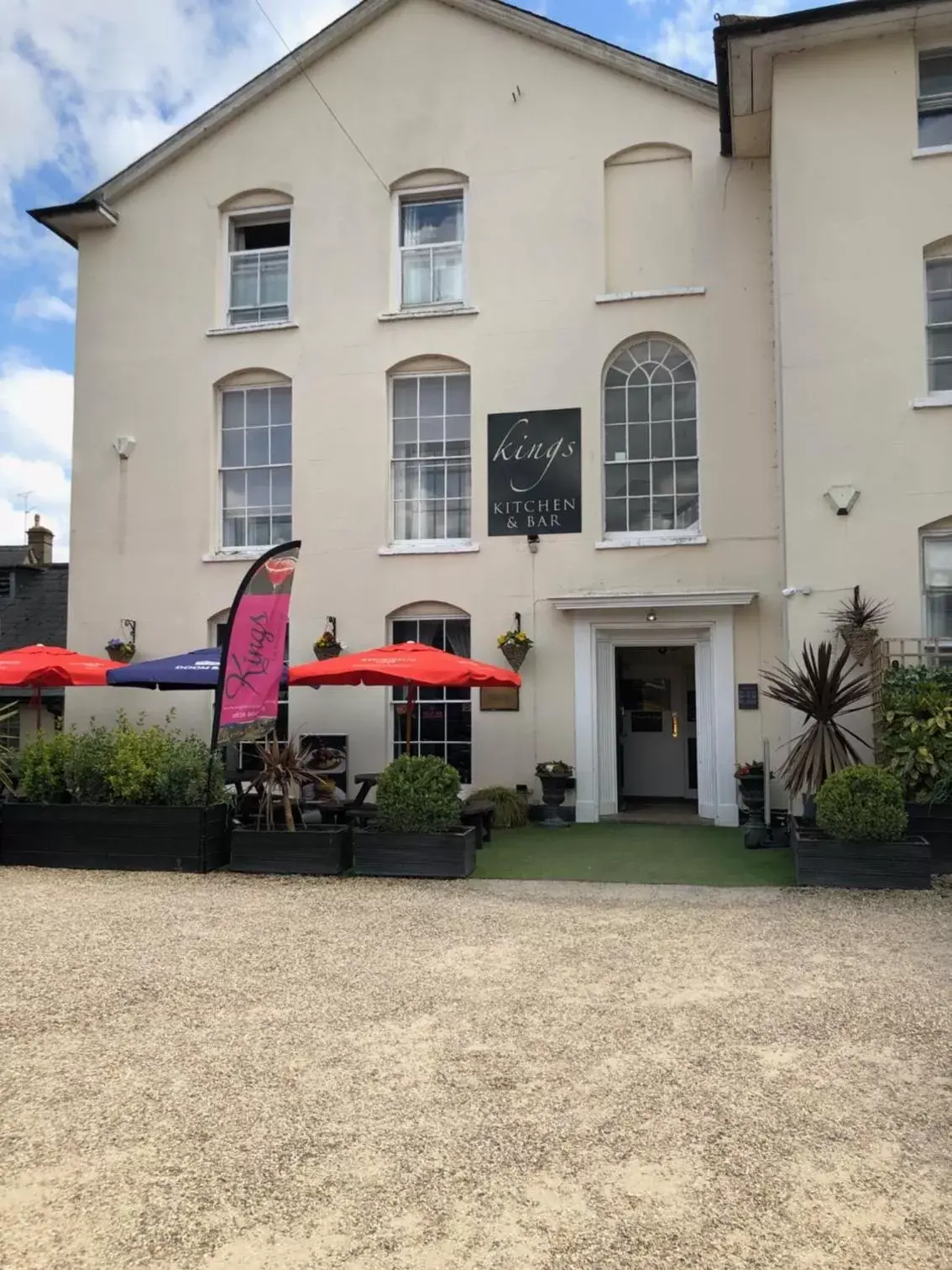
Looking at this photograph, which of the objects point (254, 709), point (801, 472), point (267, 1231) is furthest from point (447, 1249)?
point (801, 472)

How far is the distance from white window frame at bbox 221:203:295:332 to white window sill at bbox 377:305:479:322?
A: 1.59m

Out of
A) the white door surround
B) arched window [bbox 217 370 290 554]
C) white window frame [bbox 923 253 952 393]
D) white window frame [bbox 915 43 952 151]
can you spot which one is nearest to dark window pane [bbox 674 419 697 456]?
the white door surround

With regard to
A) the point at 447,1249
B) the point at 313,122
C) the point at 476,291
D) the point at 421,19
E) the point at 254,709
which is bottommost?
the point at 447,1249

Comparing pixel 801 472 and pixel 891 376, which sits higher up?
pixel 891 376

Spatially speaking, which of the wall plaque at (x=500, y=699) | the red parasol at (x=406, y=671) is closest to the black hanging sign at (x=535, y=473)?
the wall plaque at (x=500, y=699)

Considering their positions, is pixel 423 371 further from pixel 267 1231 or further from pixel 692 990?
pixel 267 1231

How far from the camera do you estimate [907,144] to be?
11.1m

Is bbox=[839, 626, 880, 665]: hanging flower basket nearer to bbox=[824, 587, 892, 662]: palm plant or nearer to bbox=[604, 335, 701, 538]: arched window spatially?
bbox=[824, 587, 892, 662]: palm plant

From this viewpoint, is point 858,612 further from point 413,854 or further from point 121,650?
point 121,650

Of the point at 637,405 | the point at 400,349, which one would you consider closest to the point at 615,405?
the point at 637,405

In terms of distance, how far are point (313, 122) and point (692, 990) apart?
13.1 m

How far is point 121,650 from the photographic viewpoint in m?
14.3

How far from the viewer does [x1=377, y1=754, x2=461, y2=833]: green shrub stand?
9.26 meters

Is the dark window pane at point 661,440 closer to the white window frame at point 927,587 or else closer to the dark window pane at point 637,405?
the dark window pane at point 637,405
